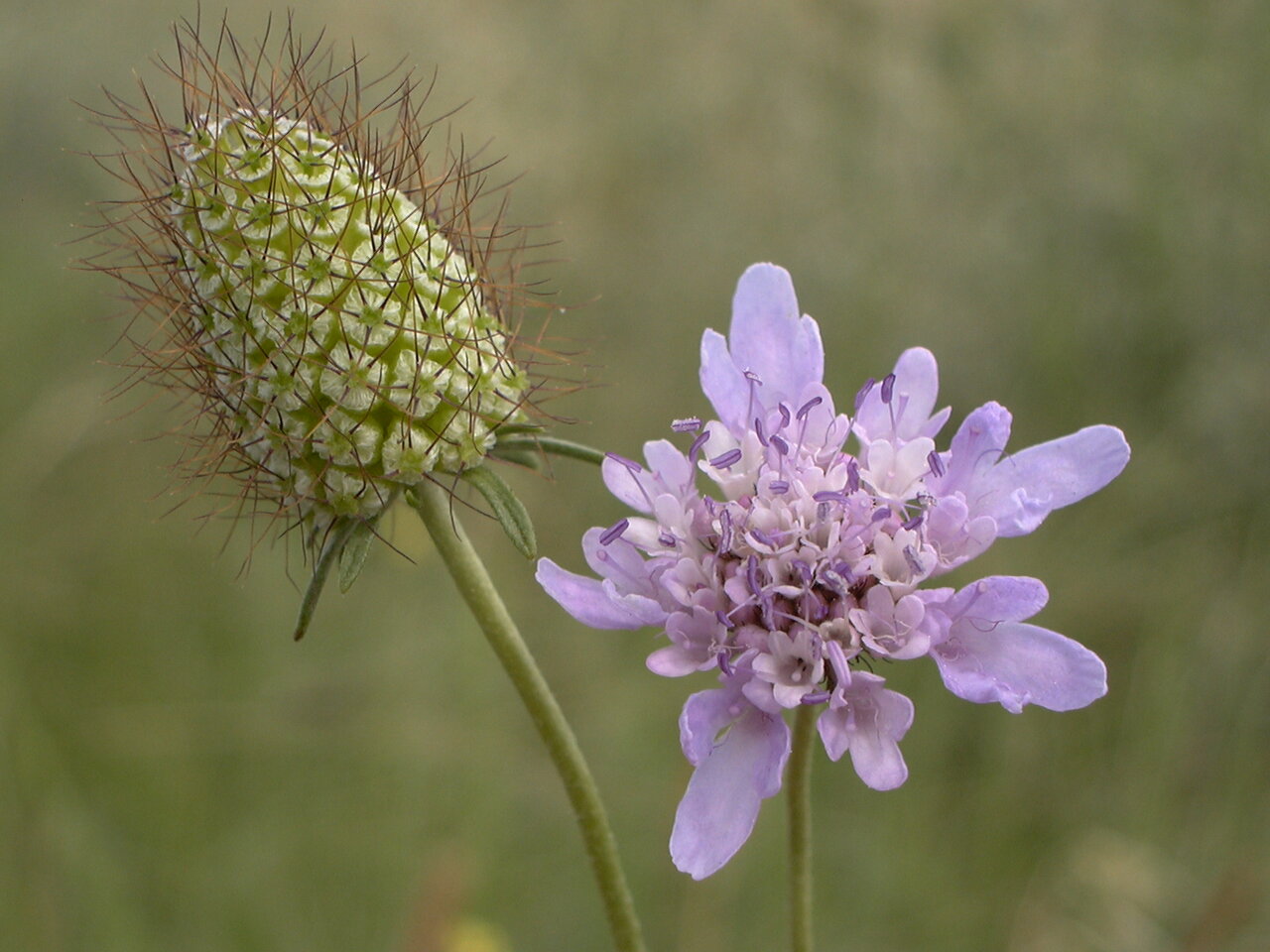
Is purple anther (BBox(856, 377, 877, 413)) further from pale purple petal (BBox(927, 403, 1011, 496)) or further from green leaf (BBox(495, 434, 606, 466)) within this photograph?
green leaf (BBox(495, 434, 606, 466))

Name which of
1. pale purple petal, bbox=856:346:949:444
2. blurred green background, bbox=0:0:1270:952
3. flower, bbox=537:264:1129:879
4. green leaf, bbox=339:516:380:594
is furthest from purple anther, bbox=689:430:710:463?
blurred green background, bbox=0:0:1270:952

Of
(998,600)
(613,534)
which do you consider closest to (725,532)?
(613,534)

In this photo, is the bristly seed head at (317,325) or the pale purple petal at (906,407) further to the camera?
the pale purple petal at (906,407)

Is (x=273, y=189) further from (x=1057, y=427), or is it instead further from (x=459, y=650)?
(x=1057, y=427)

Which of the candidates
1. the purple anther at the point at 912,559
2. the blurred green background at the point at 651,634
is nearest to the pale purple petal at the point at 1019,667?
the purple anther at the point at 912,559

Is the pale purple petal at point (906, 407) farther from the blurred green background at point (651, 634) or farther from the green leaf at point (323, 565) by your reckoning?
the blurred green background at point (651, 634)
